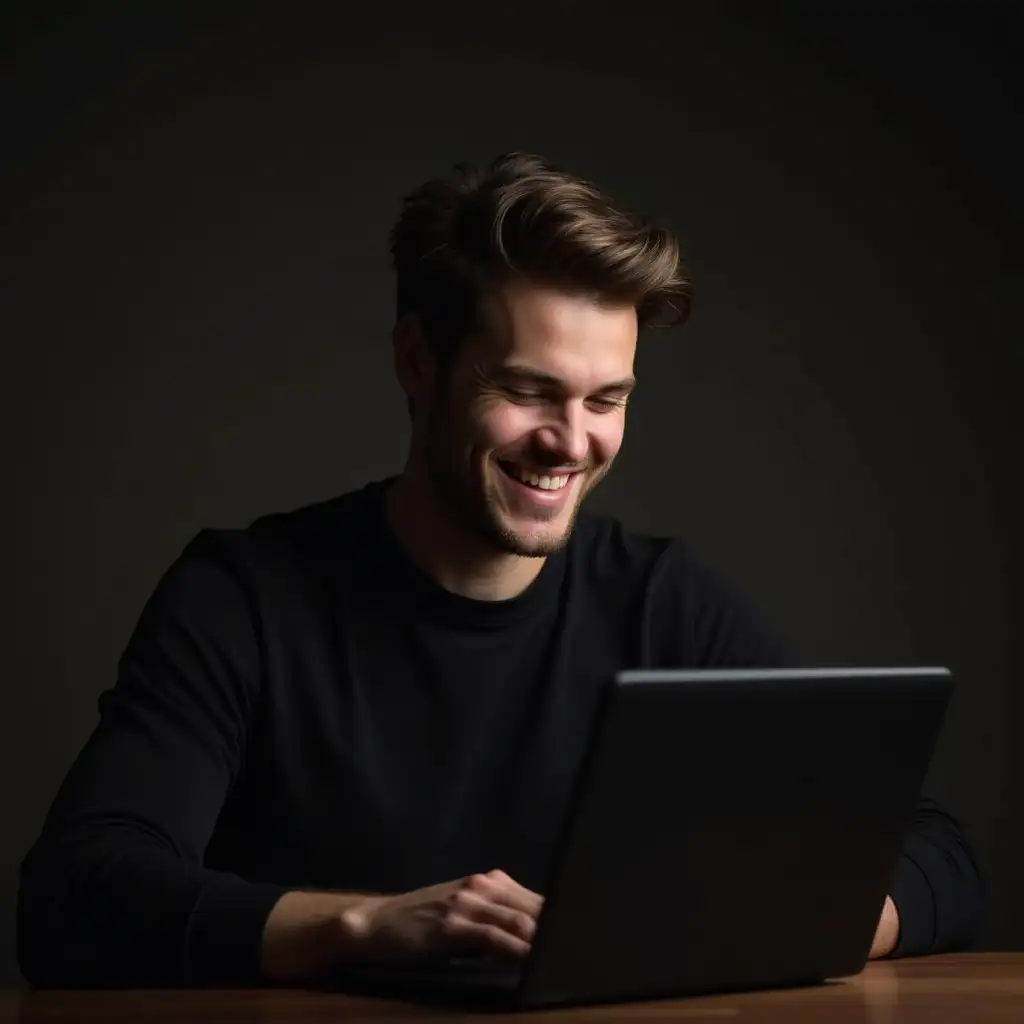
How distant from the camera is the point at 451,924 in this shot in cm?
125

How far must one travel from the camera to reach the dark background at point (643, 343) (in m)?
3.04

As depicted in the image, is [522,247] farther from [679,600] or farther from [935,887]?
[935,887]

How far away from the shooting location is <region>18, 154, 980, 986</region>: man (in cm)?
179

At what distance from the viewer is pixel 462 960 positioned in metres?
1.30

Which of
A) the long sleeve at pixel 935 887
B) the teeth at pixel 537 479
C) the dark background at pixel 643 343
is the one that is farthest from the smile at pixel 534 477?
the dark background at pixel 643 343

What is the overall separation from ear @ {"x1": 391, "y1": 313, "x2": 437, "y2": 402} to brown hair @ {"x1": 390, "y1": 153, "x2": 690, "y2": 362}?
2 centimetres

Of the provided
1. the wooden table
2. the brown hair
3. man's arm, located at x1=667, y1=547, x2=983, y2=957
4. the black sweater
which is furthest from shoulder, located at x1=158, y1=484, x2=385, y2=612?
the wooden table

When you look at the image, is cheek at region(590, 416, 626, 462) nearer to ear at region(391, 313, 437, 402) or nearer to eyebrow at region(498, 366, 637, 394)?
eyebrow at region(498, 366, 637, 394)

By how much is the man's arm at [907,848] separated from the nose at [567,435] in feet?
0.86

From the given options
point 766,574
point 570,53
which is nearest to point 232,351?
point 570,53

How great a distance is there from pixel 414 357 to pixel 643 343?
119 cm

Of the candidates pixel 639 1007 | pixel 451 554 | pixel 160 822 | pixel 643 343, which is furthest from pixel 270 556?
pixel 643 343

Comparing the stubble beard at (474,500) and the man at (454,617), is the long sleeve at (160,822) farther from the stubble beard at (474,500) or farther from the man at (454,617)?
the stubble beard at (474,500)

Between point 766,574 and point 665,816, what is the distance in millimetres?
2069
